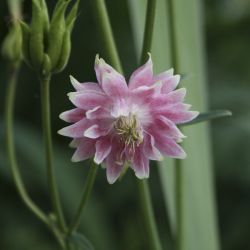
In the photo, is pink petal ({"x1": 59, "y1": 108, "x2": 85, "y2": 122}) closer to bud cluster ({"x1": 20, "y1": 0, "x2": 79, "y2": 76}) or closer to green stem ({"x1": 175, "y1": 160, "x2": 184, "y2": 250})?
bud cluster ({"x1": 20, "y1": 0, "x2": 79, "y2": 76})

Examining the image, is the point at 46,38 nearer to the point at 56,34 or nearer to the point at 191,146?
the point at 56,34

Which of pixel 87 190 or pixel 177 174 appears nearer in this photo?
pixel 87 190

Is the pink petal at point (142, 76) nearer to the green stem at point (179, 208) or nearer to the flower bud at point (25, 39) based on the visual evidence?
the flower bud at point (25, 39)

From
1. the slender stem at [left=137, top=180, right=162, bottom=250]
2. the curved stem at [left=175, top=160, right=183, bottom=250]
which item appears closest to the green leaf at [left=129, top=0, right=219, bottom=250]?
the curved stem at [left=175, top=160, right=183, bottom=250]

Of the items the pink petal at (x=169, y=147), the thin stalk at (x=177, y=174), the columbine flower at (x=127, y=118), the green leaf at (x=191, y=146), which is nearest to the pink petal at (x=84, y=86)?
the columbine flower at (x=127, y=118)

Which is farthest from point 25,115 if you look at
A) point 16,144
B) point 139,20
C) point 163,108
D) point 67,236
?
point 163,108

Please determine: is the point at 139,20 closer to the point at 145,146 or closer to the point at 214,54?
the point at 145,146

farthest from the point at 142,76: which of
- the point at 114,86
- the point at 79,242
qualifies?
the point at 79,242
